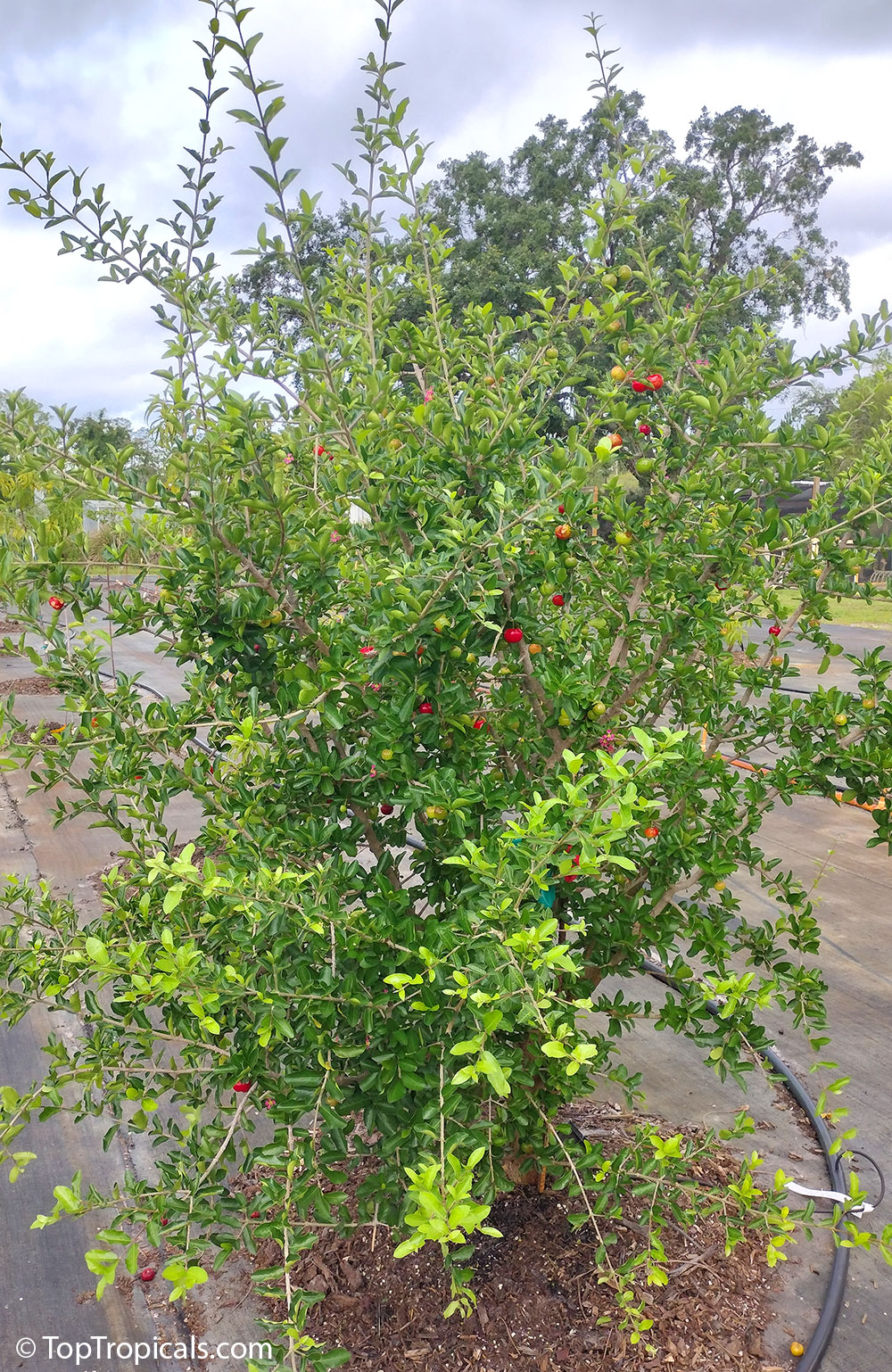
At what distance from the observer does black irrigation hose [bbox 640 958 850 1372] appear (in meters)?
2.36

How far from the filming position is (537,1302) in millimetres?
2365

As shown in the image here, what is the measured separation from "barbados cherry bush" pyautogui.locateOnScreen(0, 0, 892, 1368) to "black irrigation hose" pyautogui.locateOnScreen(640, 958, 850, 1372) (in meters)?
0.33

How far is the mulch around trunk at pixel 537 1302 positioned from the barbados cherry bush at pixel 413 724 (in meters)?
0.13

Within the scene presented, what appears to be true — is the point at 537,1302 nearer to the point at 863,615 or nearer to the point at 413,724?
the point at 413,724

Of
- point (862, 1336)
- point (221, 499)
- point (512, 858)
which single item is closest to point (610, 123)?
point (221, 499)

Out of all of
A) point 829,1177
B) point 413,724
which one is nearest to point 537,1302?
point 829,1177

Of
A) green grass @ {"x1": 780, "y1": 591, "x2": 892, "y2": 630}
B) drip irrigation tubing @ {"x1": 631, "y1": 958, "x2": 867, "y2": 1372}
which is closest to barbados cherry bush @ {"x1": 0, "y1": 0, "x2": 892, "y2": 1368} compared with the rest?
drip irrigation tubing @ {"x1": 631, "y1": 958, "x2": 867, "y2": 1372}

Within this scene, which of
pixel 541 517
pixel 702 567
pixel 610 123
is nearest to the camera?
pixel 541 517

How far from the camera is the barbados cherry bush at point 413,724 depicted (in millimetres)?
1707

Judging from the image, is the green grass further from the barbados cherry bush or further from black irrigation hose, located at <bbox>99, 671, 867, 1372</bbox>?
the barbados cherry bush

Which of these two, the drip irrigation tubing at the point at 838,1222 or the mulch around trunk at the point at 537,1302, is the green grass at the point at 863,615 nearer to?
the drip irrigation tubing at the point at 838,1222

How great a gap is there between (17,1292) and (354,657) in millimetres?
2215

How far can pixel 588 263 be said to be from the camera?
2219mm

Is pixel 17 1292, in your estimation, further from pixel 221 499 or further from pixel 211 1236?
pixel 221 499
